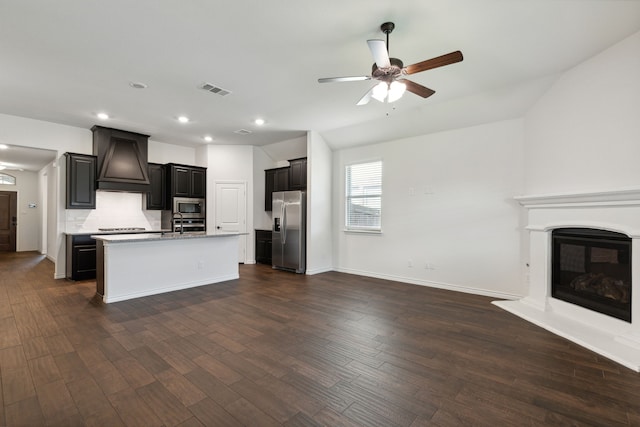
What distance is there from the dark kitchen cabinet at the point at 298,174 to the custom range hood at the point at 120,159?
3.11m

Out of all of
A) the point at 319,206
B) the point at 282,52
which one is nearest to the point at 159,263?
the point at 319,206

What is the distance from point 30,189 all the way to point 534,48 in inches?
539

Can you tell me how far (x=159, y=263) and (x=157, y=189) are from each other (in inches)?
112

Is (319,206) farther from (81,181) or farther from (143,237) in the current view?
(81,181)

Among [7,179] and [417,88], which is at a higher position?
[417,88]

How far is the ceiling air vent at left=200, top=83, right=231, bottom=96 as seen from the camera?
3.94 m

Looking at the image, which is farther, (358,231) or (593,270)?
(358,231)

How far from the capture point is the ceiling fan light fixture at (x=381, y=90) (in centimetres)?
291

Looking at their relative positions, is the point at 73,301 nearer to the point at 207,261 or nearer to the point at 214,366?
the point at 207,261

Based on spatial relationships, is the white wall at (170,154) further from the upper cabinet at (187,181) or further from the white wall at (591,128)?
the white wall at (591,128)

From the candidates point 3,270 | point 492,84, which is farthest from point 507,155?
point 3,270

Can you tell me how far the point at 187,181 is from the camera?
6883 mm

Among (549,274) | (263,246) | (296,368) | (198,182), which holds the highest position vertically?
(198,182)

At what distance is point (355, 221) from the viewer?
6266 millimetres
